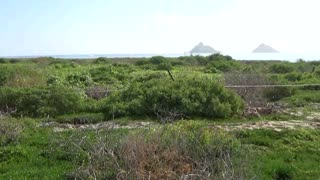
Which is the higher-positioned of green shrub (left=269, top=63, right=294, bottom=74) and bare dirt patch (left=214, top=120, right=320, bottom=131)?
bare dirt patch (left=214, top=120, right=320, bottom=131)

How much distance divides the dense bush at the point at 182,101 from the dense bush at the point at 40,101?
1.13 m

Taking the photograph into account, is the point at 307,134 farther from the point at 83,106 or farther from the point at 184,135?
the point at 83,106

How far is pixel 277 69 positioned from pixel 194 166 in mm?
25342

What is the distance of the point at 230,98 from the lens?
1140 centimetres

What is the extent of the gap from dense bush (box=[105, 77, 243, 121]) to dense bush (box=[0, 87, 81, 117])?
3.70 ft

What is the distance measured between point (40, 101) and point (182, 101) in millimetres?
4101

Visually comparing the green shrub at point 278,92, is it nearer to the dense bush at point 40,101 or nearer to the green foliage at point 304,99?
the green foliage at point 304,99

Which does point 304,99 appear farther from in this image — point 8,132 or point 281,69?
point 281,69

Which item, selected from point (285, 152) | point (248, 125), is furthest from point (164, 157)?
point (248, 125)

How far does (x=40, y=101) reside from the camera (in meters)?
11.8

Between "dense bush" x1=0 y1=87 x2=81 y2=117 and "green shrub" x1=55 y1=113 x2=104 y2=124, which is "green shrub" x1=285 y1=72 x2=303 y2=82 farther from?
"green shrub" x1=55 y1=113 x2=104 y2=124

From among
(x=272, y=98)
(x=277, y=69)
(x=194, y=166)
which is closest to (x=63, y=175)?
(x=194, y=166)

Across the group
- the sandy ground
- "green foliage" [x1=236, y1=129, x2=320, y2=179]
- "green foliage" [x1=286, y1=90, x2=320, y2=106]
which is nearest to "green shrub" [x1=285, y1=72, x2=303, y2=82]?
"green foliage" [x1=286, y1=90, x2=320, y2=106]

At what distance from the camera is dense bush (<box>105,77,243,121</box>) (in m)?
10.9
